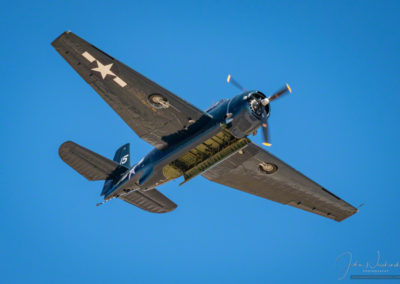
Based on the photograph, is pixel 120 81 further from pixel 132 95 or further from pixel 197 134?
pixel 197 134

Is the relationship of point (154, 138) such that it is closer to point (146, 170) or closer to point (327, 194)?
point (146, 170)

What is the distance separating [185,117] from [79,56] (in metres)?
5.41

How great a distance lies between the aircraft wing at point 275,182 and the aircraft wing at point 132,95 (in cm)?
433

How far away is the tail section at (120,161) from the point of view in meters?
25.2

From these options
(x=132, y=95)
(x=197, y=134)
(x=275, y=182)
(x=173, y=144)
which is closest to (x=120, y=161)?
(x=173, y=144)

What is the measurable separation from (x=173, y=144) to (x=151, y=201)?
6.24 m

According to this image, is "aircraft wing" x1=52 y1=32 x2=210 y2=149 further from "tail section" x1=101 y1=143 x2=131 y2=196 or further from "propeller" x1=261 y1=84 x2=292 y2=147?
"tail section" x1=101 y1=143 x2=131 y2=196

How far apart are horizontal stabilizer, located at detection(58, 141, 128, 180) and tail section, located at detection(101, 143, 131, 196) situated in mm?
334

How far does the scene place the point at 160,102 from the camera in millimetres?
20797

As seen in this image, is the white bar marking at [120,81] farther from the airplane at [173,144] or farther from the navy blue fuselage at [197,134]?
the navy blue fuselage at [197,134]

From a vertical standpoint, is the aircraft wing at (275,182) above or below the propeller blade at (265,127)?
above

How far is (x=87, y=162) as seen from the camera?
2420 cm

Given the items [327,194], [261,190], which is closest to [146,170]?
[261,190]

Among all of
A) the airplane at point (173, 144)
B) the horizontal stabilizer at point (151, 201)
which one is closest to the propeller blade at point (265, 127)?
the airplane at point (173, 144)
